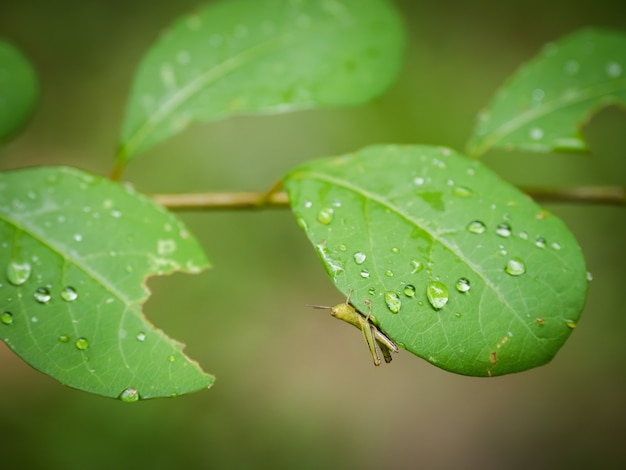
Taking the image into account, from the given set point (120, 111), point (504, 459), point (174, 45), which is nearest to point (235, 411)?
point (504, 459)

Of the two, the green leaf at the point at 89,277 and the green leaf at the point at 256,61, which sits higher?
the green leaf at the point at 256,61

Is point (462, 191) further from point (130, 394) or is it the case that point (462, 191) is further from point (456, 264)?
point (130, 394)

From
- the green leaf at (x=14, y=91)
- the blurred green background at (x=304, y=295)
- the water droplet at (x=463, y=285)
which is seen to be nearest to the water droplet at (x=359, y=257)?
the water droplet at (x=463, y=285)

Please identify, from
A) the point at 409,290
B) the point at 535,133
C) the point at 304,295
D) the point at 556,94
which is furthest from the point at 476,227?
the point at 304,295

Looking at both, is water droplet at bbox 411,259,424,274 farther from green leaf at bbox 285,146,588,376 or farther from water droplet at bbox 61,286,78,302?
water droplet at bbox 61,286,78,302

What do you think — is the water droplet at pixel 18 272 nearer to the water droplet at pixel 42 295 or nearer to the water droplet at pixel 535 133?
the water droplet at pixel 42 295

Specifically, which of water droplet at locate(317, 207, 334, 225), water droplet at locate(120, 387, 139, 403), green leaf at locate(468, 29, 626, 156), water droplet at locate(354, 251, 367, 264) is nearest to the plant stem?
green leaf at locate(468, 29, 626, 156)
